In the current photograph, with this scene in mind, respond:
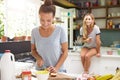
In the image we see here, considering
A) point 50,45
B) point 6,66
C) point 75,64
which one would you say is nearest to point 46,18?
point 50,45

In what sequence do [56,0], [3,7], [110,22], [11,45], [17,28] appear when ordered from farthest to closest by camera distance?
[110,22] < [56,0] < [17,28] < [3,7] < [11,45]

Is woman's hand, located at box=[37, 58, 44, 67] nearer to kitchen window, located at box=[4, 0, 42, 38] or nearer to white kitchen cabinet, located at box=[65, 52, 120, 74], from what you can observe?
white kitchen cabinet, located at box=[65, 52, 120, 74]

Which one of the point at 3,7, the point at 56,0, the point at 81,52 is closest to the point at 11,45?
the point at 81,52

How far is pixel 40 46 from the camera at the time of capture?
6.24 feet

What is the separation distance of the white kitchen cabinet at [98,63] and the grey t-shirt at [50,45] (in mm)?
1530

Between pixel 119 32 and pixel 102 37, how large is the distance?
0.62 meters

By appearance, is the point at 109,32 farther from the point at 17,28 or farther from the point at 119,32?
the point at 17,28

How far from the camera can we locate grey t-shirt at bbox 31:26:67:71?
1.88 m

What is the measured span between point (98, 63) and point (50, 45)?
191cm

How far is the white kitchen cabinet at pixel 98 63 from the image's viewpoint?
3465mm

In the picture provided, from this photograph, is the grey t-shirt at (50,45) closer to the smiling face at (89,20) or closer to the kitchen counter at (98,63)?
the kitchen counter at (98,63)

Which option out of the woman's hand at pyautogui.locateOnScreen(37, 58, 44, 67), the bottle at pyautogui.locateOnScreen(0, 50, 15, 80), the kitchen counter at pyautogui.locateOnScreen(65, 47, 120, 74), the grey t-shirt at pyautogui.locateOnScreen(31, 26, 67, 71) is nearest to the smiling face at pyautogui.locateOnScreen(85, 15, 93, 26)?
the kitchen counter at pyautogui.locateOnScreen(65, 47, 120, 74)

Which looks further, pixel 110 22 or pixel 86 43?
pixel 110 22

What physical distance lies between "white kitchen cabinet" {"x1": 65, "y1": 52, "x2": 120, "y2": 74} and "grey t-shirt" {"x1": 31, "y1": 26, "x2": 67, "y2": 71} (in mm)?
1530
